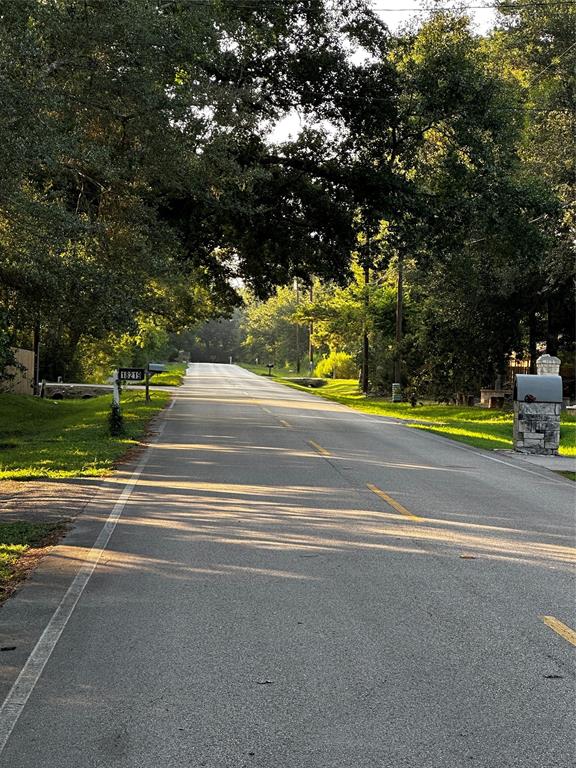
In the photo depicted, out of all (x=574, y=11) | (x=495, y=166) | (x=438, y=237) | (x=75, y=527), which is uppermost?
(x=574, y=11)

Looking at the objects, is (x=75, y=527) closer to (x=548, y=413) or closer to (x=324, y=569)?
(x=324, y=569)

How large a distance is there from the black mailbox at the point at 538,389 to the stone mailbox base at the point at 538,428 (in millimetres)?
114

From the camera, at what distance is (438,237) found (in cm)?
2334

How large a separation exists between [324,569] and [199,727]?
3.47 m

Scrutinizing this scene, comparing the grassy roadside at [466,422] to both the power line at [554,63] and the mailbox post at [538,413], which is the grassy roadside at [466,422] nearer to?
the mailbox post at [538,413]

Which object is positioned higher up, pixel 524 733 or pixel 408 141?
pixel 408 141

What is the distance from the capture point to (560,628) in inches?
235

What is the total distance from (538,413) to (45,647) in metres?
15.8

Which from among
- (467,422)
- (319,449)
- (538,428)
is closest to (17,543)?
(319,449)

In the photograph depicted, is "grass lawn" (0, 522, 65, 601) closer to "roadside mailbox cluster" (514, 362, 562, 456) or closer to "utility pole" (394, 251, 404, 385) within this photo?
"roadside mailbox cluster" (514, 362, 562, 456)

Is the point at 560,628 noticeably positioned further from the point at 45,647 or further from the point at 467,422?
the point at 467,422

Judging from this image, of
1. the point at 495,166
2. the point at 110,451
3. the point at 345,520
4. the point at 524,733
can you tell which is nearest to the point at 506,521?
the point at 345,520

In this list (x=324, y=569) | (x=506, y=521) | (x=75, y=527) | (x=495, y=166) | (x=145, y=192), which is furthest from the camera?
(x=495, y=166)

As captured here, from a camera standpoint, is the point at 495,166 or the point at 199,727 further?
A: the point at 495,166
